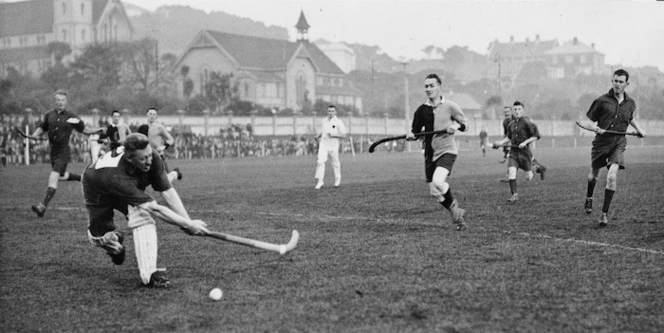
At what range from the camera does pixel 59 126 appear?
14.2 meters

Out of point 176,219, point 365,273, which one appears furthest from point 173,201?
point 365,273

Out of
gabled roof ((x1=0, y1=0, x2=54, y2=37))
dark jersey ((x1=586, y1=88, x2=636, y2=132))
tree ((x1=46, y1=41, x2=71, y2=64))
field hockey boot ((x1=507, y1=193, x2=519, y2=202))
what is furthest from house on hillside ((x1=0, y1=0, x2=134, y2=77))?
dark jersey ((x1=586, y1=88, x2=636, y2=132))

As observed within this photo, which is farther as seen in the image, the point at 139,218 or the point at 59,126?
the point at 59,126

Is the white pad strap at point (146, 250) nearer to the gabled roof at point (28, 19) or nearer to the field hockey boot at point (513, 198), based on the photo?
the field hockey boot at point (513, 198)

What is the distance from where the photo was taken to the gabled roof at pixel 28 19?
314ft

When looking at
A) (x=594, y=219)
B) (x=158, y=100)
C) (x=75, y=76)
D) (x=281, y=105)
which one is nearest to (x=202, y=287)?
(x=594, y=219)

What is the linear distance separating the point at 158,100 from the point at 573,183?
4641 centimetres

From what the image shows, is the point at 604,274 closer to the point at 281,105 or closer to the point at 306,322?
the point at 306,322

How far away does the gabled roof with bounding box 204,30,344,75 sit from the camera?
252ft

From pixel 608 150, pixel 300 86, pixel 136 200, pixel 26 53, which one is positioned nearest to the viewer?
pixel 136 200

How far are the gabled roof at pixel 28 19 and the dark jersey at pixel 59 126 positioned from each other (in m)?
89.1

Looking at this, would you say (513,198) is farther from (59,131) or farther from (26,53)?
(26,53)

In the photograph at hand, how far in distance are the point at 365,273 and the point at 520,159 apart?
10119 mm

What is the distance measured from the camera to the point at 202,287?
286 inches
